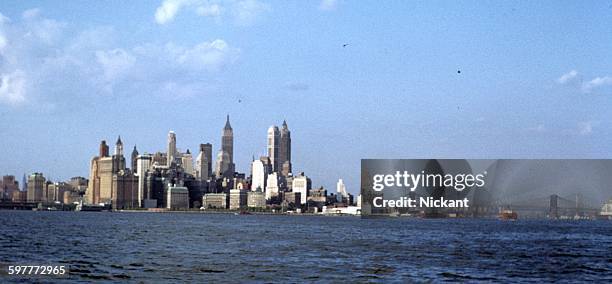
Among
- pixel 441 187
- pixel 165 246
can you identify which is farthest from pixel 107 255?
pixel 441 187

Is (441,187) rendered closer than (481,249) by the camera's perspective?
No

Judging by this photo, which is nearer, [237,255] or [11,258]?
[11,258]

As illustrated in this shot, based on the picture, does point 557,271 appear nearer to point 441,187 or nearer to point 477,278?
point 477,278

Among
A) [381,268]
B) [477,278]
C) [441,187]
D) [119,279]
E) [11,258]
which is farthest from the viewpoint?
[441,187]

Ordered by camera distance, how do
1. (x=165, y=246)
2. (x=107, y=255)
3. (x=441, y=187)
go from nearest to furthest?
(x=107, y=255) < (x=165, y=246) < (x=441, y=187)

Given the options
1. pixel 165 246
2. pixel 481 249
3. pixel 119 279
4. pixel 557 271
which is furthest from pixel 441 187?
pixel 119 279

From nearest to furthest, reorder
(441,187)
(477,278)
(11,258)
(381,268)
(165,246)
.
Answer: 1. (477,278)
2. (381,268)
3. (11,258)
4. (165,246)
5. (441,187)

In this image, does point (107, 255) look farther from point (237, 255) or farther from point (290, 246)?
point (290, 246)

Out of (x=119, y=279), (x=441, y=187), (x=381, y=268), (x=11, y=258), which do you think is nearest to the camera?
(x=119, y=279)

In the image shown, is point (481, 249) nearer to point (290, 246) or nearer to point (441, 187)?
point (290, 246)
